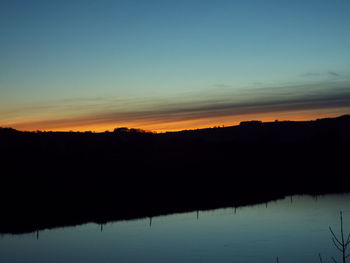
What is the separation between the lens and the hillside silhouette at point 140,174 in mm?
49750

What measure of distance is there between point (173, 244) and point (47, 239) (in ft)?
33.8

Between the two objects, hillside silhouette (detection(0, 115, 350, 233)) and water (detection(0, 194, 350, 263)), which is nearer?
water (detection(0, 194, 350, 263))

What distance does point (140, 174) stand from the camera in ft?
224

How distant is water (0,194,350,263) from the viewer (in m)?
29.2

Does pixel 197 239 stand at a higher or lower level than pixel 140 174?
lower

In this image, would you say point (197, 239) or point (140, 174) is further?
point (140, 174)

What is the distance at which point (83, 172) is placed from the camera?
212 ft

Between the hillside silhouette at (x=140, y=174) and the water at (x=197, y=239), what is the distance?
4888 mm

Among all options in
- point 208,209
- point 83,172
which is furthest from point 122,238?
point 83,172

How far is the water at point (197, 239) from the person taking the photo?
29156 millimetres

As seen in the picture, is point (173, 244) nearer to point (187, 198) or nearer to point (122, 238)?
point (122, 238)

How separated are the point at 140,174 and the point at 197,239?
3437 centimetres

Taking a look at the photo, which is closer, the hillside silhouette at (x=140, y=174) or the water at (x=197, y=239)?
the water at (x=197, y=239)

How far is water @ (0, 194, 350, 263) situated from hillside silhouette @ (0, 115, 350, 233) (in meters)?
4.89
